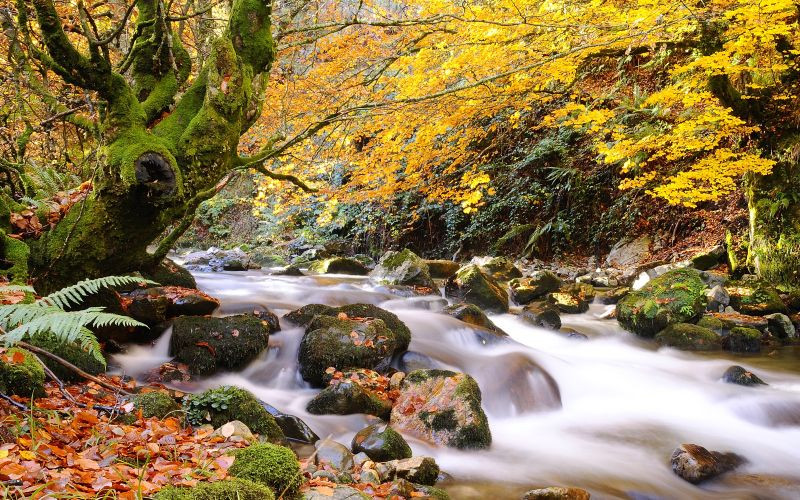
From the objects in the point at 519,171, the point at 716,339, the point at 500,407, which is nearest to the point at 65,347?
the point at 500,407

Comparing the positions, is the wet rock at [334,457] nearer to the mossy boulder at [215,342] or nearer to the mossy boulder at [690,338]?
the mossy boulder at [215,342]

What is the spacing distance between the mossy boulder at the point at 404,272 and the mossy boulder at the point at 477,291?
79cm

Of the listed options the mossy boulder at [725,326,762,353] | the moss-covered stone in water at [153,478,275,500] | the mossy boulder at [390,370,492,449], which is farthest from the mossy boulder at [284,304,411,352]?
the mossy boulder at [725,326,762,353]

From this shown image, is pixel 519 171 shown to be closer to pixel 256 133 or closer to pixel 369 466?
pixel 256 133

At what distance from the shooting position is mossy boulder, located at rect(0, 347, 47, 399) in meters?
2.73

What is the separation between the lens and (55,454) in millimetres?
2186

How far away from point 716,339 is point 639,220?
19.9 ft

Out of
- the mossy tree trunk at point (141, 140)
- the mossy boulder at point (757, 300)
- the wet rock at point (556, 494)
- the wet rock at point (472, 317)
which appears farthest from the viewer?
the mossy boulder at point (757, 300)

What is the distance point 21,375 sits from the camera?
9.43 ft

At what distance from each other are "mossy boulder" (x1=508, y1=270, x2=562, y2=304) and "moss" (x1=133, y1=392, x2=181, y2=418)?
8.17 m

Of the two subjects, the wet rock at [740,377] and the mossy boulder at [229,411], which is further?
the wet rock at [740,377]

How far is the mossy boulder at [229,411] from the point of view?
11.6 feet

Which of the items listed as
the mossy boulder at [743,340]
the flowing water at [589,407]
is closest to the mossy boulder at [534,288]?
the flowing water at [589,407]

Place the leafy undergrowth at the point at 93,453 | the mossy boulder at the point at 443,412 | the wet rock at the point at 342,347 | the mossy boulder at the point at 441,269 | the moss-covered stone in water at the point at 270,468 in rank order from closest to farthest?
the leafy undergrowth at the point at 93,453 < the moss-covered stone in water at the point at 270,468 < the mossy boulder at the point at 443,412 < the wet rock at the point at 342,347 < the mossy boulder at the point at 441,269
